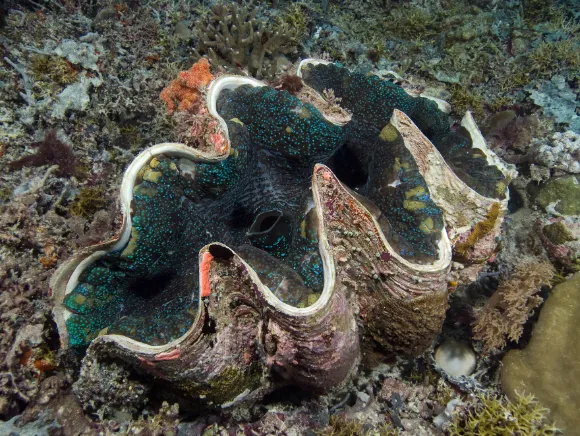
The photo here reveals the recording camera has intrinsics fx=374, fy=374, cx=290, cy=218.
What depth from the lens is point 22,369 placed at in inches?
94.7

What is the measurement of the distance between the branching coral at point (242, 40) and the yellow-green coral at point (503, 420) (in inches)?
129

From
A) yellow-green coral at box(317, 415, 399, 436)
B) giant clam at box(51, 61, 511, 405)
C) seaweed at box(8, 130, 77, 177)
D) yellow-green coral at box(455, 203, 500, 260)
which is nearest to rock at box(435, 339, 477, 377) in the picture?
yellow-green coral at box(317, 415, 399, 436)

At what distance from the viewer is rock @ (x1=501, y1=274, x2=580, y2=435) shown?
2.84m

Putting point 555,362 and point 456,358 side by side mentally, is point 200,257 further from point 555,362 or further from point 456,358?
point 555,362

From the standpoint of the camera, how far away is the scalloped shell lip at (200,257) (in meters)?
1.94

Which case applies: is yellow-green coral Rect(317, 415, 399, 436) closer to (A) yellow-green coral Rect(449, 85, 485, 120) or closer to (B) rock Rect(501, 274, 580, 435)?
(B) rock Rect(501, 274, 580, 435)

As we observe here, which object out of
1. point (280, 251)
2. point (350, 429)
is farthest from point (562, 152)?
point (350, 429)

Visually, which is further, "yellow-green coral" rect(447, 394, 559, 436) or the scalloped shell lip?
"yellow-green coral" rect(447, 394, 559, 436)

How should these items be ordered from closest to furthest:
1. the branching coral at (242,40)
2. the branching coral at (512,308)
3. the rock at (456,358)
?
the branching coral at (512,308) < the rock at (456,358) < the branching coral at (242,40)

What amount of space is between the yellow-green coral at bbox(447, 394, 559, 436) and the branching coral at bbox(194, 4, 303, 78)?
3.28 metres

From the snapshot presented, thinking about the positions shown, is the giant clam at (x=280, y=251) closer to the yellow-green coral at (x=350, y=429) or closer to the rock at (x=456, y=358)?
the yellow-green coral at (x=350, y=429)

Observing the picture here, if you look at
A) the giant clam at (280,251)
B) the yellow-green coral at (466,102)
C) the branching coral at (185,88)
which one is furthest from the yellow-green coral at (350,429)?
the yellow-green coral at (466,102)

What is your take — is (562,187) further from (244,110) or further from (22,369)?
(22,369)

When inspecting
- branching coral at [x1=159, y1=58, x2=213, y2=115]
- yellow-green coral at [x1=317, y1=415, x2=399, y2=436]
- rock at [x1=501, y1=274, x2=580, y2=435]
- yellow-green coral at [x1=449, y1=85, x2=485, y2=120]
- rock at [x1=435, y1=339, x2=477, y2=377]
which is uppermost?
yellow-green coral at [x1=449, y1=85, x2=485, y2=120]
